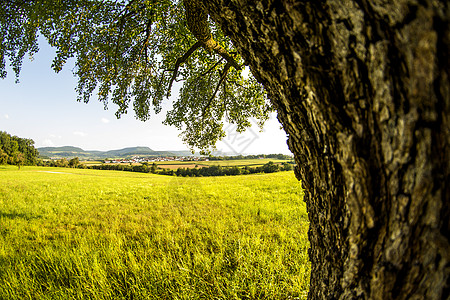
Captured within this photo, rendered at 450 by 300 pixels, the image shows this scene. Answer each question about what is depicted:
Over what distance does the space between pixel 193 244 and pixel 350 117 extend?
143 inches

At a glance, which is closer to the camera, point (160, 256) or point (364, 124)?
point (364, 124)

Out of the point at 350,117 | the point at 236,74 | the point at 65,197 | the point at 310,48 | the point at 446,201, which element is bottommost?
the point at 65,197

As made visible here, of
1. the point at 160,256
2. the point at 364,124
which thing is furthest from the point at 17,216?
the point at 364,124

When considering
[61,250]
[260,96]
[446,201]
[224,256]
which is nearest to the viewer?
[446,201]

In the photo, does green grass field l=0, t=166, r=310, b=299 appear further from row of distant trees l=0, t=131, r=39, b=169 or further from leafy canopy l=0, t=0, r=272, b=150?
row of distant trees l=0, t=131, r=39, b=169

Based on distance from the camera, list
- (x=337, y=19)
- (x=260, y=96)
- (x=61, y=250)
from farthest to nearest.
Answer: (x=260, y=96) → (x=61, y=250) → (x=337, y=19)

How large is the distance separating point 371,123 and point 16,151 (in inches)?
3479

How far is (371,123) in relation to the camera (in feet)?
2.52

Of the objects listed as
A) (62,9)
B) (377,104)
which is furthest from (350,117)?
(62,9)

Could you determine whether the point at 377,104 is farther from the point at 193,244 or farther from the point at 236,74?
the point at 236,74

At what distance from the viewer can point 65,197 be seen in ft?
31.2

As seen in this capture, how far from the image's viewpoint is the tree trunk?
0.64 meters

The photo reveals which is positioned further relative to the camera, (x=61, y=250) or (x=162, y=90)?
(x=162, y=90)

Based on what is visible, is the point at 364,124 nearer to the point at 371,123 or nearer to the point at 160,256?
the point at 371,123
